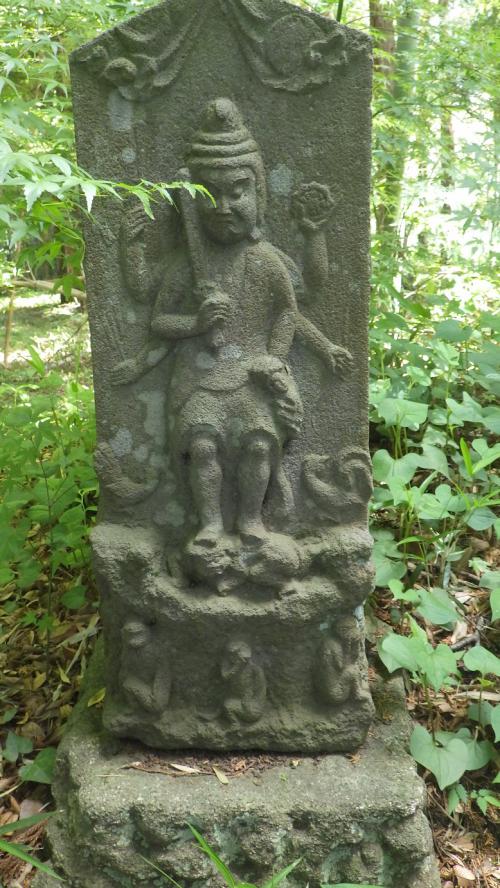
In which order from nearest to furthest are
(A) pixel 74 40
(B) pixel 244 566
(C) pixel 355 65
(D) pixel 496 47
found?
1. (C) pixel 355 65
2. (B) pixel 244 566
3. (A) pixel 74 40
4. (D) pixel 496 47

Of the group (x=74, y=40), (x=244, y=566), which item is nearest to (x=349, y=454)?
(x=244, y=566)

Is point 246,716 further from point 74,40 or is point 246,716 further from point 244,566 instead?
point 74,40

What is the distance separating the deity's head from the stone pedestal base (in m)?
1.70

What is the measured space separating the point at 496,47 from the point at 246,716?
3.58 metres

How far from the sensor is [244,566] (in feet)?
7.50

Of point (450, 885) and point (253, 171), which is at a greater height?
point (253, 171)

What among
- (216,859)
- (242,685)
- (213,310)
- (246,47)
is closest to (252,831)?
(216,859)

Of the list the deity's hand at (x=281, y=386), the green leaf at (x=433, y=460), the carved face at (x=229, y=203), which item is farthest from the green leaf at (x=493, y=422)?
the carved face at (x=229, y=203)

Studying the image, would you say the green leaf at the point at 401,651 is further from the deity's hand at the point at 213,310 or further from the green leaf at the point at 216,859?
the deity's hand at the point at 213,310

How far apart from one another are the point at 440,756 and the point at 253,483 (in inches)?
43.7

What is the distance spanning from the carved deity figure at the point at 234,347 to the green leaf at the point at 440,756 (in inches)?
34.9

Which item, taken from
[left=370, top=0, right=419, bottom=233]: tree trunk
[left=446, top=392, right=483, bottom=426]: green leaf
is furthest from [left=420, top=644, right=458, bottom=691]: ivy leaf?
[left=370, top=0, right=419, bottom=233]: tree trunk

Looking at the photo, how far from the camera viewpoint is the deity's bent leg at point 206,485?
2246 millimetres

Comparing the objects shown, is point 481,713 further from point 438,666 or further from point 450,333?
point 450,333
